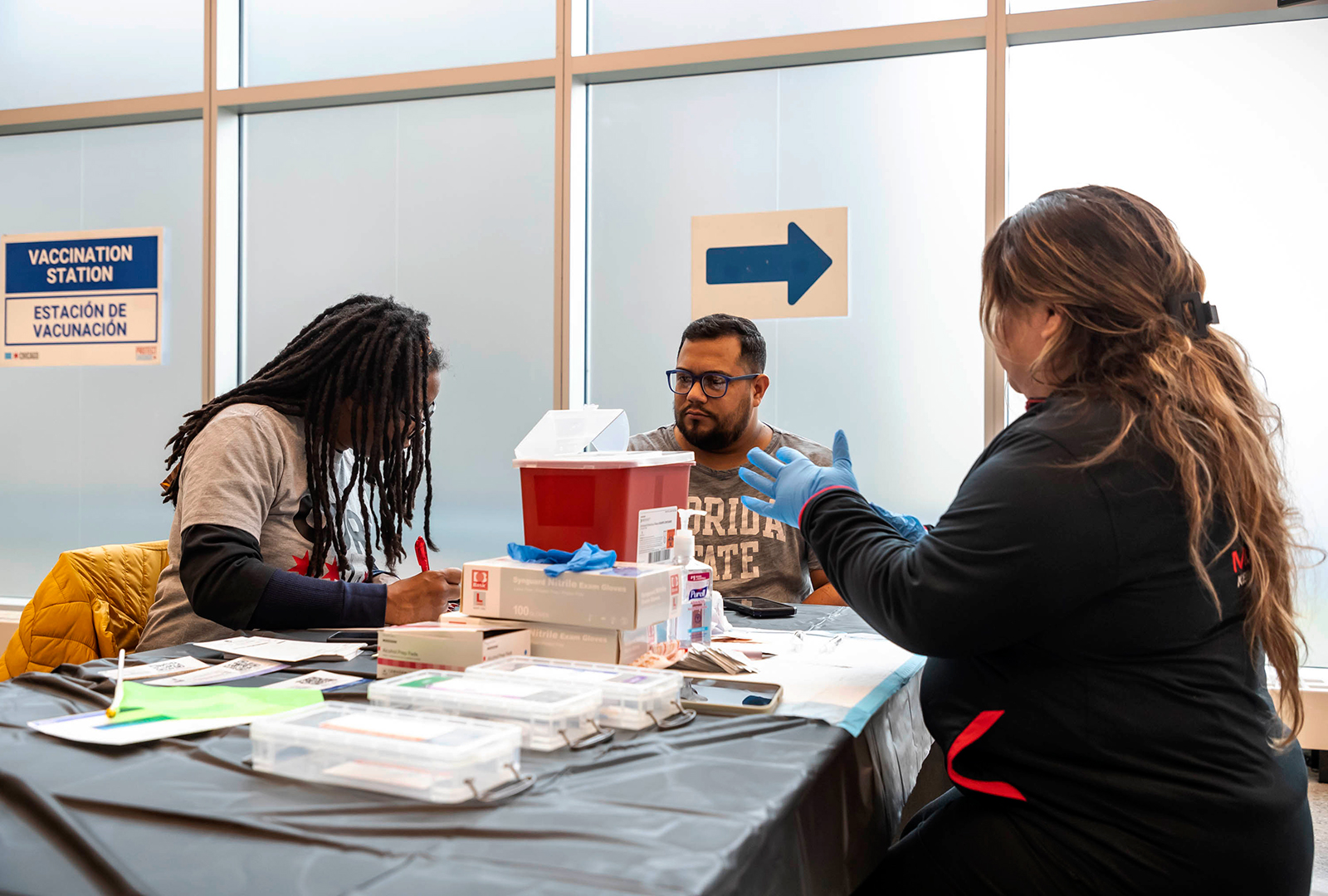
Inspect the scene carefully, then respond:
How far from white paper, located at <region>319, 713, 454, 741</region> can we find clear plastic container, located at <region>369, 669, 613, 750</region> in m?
0.07

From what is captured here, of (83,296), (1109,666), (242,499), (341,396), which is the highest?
(83,296)

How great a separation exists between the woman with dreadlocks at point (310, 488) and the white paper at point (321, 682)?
1.16 feet

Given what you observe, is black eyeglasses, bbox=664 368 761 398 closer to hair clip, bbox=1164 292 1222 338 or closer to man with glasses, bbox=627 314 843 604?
man with glasses, bbox=627 314 843 604

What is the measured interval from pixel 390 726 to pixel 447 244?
2959mm

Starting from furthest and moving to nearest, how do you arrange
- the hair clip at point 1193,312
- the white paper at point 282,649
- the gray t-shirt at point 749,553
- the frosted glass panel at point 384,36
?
the frosted glass panel at point 384,36 < the gray t-shirt at point 749,553 < the white paper at point 282,649 < the hair clip at point 1193,312

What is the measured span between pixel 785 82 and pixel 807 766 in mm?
2833

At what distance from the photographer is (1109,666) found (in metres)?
1.00

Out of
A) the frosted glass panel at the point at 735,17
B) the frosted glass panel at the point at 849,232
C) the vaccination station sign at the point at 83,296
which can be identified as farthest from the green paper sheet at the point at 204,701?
the vaccination station sign at the point at 83,296

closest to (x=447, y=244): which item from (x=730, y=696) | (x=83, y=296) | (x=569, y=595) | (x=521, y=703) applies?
(x=83, y=296)

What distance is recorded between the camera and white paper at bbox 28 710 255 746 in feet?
2.93

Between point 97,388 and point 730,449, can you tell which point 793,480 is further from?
point 97,388

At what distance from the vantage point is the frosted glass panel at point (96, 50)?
12.3ft

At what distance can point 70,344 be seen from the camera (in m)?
3.86

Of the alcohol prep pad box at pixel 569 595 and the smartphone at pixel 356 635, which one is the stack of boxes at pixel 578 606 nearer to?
the alcohol prep pad box at pixel 569 595
